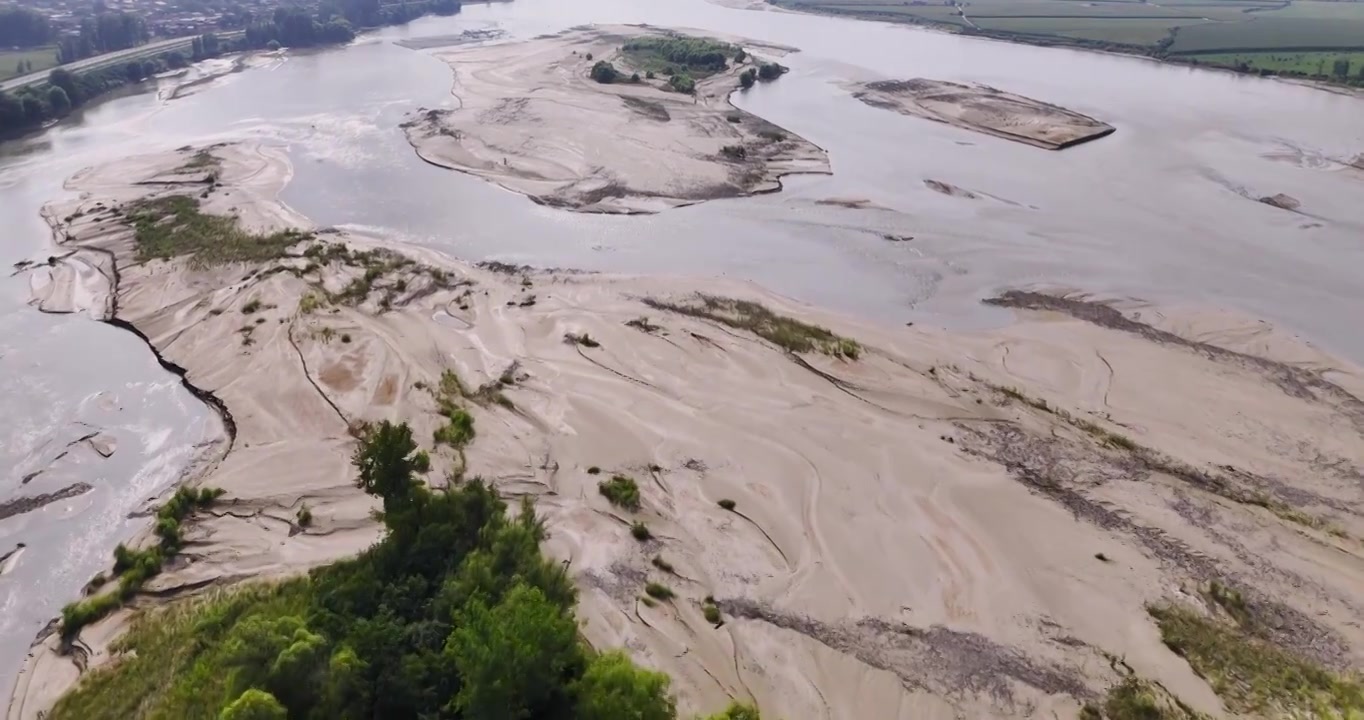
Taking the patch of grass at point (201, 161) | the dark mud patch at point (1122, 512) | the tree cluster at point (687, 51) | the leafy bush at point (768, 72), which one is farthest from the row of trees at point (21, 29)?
the dark mud patch at point (1122, 512)

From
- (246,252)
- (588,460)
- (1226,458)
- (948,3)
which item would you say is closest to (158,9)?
(246,252)

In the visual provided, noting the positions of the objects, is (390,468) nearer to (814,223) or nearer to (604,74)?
(814,223)

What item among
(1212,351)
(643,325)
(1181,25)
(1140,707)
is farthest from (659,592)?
(1181,25)

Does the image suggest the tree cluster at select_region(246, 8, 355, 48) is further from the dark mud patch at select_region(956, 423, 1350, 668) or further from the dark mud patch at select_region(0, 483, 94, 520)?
the dark mud patch at select_region(956, 423, 1350, 668)

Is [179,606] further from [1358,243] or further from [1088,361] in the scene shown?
[1358,243]

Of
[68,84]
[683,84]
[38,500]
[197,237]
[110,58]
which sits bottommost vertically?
[38,500]

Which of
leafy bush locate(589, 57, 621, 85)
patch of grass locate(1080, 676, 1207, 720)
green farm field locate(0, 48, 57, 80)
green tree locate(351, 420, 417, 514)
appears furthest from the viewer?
green farm field locate(0, 48, 57, 80)

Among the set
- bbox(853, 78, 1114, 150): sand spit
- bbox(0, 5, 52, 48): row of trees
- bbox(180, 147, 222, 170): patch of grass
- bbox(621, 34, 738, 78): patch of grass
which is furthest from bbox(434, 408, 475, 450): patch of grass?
bbox(0, 5, 52, 48): row of trees
